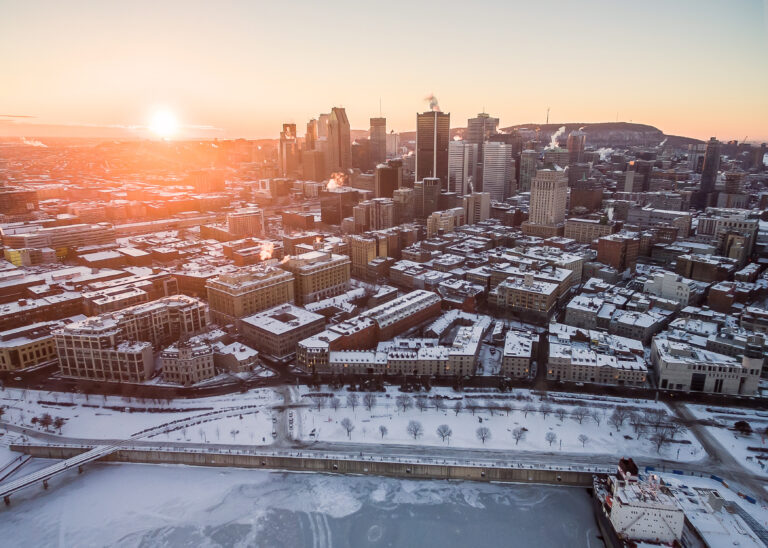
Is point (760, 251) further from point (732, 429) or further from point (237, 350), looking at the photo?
point (237, 350)

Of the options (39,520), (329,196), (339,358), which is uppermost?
(329,196)

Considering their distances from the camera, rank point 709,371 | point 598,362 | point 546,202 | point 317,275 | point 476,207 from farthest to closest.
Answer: point 476,207 < point 546,202 < point 317,275 < point 598,362 < point 709,371

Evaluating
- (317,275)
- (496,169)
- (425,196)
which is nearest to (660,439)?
(317,275)

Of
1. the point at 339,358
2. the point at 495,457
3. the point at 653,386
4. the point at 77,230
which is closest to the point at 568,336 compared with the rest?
the point at 653,386

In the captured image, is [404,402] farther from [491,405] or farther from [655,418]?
[655,418]

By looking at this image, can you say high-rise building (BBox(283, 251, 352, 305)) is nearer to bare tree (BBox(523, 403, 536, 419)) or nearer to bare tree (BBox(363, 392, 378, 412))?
bare tree (BBox(363, 392, 378, 412))

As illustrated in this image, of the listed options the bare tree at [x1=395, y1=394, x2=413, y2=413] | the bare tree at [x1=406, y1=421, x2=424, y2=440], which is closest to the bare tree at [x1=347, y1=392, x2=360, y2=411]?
the bare tree at [x1=395, y1=394, x2=413, y2=413]

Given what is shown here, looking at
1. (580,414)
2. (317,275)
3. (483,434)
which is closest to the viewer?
(483,434)
